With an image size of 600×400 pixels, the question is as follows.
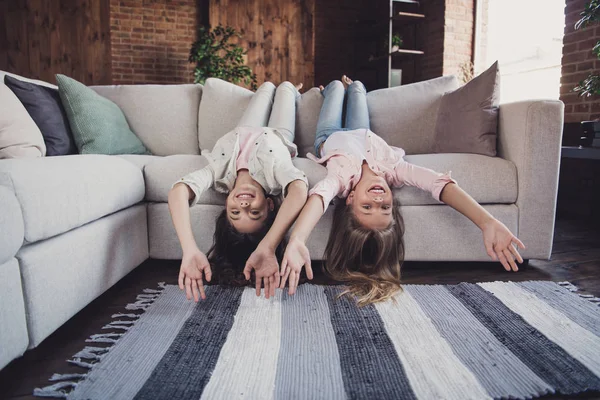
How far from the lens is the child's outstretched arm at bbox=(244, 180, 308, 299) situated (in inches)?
→ 50.9

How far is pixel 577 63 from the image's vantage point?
10.5 feet

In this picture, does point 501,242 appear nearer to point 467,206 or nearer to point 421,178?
point 467,206

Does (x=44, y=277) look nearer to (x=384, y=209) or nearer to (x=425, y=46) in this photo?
(x=384, y=209)

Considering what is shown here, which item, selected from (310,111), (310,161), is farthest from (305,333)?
(310,111)

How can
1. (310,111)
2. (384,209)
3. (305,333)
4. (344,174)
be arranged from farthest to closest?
(310,111), (344,174), (384,209), (305,333)

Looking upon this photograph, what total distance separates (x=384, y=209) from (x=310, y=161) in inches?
21.5

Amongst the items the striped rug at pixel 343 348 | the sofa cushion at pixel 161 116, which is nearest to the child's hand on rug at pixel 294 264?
the striped rug at pixel 343 348

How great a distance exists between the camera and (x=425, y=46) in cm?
507

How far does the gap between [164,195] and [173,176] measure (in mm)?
93

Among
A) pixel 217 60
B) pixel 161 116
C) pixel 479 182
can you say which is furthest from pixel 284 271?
pixel 217 60

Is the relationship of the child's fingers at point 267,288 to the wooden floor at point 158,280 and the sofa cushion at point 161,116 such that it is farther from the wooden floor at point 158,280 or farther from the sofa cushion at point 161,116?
the sofa cushion at point 161,116

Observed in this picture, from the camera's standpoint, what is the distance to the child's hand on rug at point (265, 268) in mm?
1283

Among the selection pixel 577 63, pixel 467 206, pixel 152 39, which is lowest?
pixel 467 206

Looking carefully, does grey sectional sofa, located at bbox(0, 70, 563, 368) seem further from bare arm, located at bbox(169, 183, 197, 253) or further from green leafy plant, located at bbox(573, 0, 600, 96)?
green leafy plant, located at bbox(573, 0, 600, 96)
